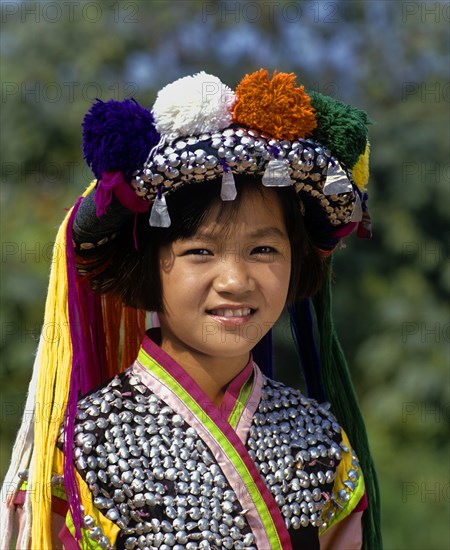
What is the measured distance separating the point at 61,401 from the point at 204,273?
1.15 feet

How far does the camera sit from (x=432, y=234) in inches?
203

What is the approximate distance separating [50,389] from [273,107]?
0.65m

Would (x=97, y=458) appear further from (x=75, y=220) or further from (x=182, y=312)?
(x=75, y=220)

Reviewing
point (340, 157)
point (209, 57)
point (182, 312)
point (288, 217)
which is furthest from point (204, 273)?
point (209, 57)

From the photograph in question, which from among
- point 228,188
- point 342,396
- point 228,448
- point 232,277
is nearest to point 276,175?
point 228,188

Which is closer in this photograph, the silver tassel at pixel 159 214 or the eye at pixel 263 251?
the silver tassel at pixel 159 214

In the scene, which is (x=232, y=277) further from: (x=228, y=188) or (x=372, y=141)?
(x=372, y=141)

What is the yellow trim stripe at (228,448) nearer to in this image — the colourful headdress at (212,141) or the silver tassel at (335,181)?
the colourful headdress at (212,141)

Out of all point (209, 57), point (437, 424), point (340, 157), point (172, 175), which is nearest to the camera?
point (172, 175)

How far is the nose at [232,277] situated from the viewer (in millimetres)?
1829

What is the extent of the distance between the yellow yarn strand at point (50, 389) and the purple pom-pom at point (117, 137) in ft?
0.63

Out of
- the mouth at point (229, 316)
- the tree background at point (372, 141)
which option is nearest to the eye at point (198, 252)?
the mouth at point (229, 316)

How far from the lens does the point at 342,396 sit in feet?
7.22

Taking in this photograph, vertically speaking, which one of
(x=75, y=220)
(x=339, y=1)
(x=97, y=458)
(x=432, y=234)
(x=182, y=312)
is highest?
(x=339, y=1)
